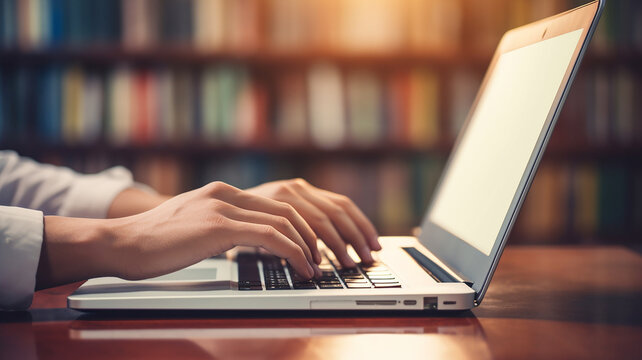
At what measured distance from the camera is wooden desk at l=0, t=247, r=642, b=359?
0.47 m

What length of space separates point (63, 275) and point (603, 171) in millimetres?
2103

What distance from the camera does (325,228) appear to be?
715mm

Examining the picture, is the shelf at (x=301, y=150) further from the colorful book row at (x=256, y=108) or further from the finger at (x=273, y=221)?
the finger at (x=273, y=221)

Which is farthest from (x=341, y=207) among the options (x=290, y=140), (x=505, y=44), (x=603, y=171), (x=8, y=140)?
(x=603, y=171)

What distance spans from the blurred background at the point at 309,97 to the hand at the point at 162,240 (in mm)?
1495

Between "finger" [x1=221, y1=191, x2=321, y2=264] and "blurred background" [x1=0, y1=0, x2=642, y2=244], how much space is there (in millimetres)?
1455

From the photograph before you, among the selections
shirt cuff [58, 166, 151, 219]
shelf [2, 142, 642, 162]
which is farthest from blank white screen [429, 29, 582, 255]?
shelf [2, 142, 642, 162]

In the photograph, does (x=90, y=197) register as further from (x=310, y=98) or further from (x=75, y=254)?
(x=310, y=98)

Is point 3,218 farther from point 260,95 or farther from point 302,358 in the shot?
point 260,95

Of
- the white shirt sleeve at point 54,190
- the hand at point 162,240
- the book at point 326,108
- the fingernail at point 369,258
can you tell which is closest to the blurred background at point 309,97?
the book at point 326,108

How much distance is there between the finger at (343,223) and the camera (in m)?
0.75

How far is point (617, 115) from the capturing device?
2.26 metres

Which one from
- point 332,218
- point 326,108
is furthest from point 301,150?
point 332,218

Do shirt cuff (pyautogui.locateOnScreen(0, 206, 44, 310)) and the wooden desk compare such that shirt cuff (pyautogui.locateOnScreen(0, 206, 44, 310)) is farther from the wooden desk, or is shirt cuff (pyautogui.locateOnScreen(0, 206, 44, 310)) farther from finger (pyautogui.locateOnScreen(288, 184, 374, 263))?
finger (pyautogui.locateOnScreen(288, 184, 374, 263))
